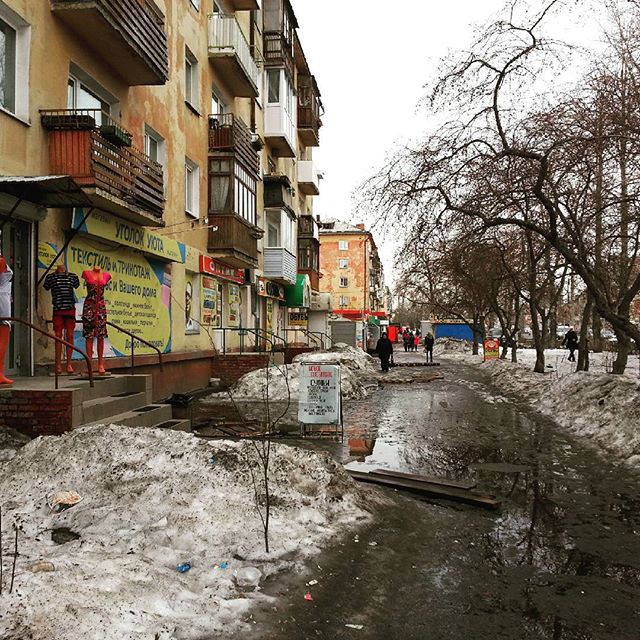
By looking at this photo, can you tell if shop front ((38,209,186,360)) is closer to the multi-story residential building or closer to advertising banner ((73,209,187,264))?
advertising banner ((73,209,187,264))

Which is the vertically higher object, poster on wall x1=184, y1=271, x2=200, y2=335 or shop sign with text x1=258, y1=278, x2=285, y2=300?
shop sign with text x1=258, y1=278, x2=285, y2=300

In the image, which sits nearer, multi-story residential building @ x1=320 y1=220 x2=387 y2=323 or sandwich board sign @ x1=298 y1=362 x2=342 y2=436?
sandwich board sign @ x1=298 y1=362 x2=342 y2=436

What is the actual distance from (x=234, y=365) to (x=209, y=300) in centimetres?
207

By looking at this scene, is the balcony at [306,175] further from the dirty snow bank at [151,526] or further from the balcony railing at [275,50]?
the dirty snow bank at [151,526]

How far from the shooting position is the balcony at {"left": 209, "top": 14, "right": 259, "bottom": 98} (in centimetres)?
1777

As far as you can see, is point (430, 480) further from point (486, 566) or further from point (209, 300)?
point (209, 300)

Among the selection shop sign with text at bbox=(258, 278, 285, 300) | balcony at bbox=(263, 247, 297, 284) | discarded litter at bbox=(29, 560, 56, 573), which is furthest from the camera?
balcony at bbox=(263, 247, 297, 284)

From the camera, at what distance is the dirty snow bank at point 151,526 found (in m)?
3.23

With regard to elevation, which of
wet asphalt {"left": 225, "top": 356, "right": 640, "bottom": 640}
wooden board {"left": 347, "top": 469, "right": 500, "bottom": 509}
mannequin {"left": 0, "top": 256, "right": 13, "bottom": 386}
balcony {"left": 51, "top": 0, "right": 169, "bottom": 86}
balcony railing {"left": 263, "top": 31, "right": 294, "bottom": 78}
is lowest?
wet asphalt {"left": 225, "top": 356, "right": 640, "bottom": 640}

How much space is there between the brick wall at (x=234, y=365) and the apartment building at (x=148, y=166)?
19.2 inches

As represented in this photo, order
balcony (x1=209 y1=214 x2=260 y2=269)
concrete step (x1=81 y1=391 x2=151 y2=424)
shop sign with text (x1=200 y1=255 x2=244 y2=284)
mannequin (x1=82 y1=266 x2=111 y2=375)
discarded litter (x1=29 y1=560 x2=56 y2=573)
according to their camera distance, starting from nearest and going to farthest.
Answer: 1. discarded litter (x1=29 y1=560 x2=56 y2=573)
2. concrete step (x1=81 y1=391 x2=151 y2=424)
3. mannequin (x1=82 y1=266 x2=111 y2=375)
4. shop sign with text (x1=200 y1=255 x2=244 y2=284)
5. balcony (x1=209 y1=214 x2=260 y2=269)

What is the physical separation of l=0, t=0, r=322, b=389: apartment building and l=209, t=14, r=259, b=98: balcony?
49 millimetres

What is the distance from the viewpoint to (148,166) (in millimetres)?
12086

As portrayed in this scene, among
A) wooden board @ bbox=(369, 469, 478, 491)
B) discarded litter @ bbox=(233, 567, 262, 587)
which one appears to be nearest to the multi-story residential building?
wooden board @ bbox=(369, 469, 478, 491)
